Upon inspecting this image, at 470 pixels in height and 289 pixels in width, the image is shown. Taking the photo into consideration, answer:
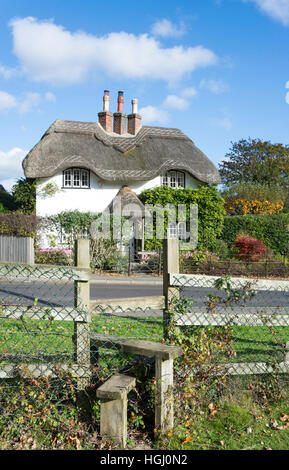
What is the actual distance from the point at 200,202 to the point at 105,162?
19.3 ft

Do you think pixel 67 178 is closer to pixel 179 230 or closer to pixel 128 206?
pixel 128 206

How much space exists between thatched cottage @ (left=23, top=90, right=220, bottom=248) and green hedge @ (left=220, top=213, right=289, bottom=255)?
3599 millimetres

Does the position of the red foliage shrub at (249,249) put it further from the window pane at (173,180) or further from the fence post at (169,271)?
the fence post at (169,271)

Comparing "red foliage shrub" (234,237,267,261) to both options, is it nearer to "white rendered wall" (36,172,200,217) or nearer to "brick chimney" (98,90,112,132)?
"white rendered wall" (36,172,200,217)

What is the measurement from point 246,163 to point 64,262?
3126cm

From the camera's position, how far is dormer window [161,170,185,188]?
25547 mm

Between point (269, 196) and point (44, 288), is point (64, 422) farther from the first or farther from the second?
point (269, 196)

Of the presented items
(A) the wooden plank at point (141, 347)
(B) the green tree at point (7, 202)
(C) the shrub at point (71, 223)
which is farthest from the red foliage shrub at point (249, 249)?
(A) the wooden plank at point (141, 347)

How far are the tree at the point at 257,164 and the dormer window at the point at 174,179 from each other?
1605cm

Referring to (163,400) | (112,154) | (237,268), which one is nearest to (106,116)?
(112,154)

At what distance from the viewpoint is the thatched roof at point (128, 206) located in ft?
74.6

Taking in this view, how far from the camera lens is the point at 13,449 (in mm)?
3438

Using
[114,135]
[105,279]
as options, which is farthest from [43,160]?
[105,279]
